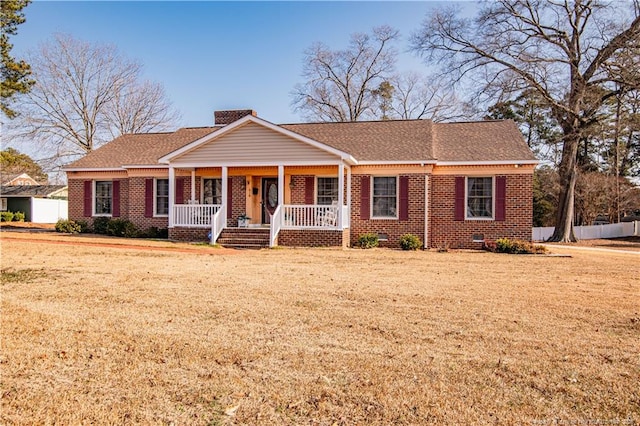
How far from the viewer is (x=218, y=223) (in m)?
16.3

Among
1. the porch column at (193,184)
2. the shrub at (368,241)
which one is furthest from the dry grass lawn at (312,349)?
the porch column at (193,184)

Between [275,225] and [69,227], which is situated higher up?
[275,225]

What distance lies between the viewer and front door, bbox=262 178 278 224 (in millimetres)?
18438

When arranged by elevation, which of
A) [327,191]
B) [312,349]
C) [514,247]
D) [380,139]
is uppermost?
[380,139]

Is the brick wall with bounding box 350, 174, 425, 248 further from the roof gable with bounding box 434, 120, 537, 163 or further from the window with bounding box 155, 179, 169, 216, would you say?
the window with bounding box 155, 179, 169, 216

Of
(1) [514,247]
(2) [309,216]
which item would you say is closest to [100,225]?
(2) [309,216]

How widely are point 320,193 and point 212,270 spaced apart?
8722mm

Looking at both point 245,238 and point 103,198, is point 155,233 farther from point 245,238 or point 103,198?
point 245,238

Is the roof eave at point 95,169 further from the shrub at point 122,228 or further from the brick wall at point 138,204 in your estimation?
the shrub at point 122,228

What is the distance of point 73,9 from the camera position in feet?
51.8

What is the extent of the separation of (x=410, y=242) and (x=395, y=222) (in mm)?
1075

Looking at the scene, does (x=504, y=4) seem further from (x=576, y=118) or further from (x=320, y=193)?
(x=320, y=193)

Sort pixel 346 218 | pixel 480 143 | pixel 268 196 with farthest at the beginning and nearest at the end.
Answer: pixel 268 196
pixel 480 143
pixel 346 218

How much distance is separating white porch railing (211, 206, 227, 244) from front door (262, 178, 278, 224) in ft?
6.49
